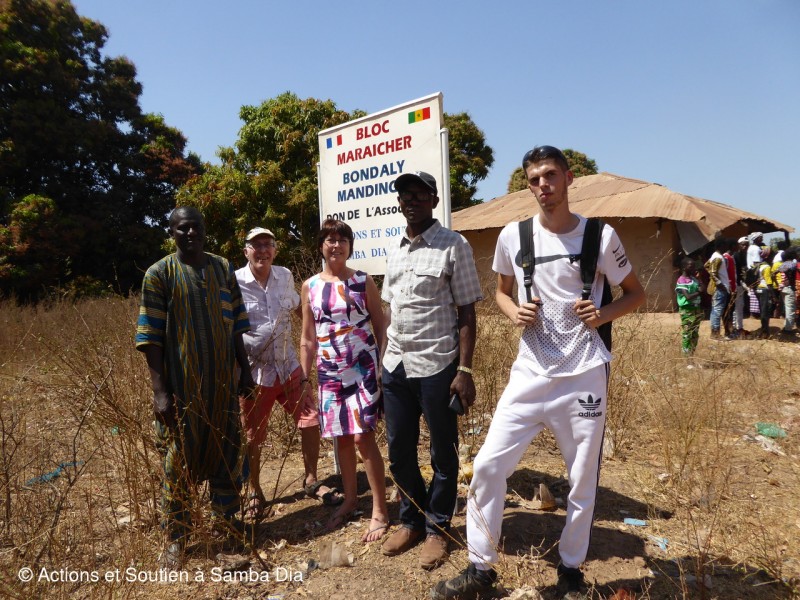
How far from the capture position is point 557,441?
2234mm

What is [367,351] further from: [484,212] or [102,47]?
[102,47]

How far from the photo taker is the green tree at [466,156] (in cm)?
1905

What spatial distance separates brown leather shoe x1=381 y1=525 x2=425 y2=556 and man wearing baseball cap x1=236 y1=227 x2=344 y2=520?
2.71ft

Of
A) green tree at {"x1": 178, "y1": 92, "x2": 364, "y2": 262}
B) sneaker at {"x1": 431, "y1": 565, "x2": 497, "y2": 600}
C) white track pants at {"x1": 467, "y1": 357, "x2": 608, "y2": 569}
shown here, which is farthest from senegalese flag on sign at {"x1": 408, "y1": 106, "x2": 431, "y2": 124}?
green tree at {"x1": 178, "y1": 92, "x2": 364, "y2": 262}

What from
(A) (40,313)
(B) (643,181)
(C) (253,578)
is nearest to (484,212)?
(B) (643,181)

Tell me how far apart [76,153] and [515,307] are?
16.2 meters

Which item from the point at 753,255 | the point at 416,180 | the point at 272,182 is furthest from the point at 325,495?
the point at 272,182

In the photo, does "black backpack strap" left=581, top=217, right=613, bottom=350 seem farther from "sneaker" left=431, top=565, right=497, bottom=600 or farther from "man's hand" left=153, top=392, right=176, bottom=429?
"man's hand" left=153, top=392, right=176, bottom=429

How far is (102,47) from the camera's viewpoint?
1650 centimetres

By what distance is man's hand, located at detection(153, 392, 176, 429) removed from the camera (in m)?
2.73

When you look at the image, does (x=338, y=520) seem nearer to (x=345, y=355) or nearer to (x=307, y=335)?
(x=345, y=355)

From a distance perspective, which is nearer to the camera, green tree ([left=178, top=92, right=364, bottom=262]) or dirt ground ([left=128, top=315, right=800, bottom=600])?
dirt ground ([left=128, top=315, right=800, bottom=600])

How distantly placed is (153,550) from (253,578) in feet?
1.66

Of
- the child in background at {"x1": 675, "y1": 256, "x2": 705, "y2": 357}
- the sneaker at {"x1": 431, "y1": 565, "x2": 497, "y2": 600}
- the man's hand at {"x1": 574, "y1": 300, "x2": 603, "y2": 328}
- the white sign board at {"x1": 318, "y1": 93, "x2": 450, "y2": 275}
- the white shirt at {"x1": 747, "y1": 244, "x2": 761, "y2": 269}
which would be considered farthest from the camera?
the white shirt at {"x1": 747, "y1": 244, "x2": 761, "y2": 269}
